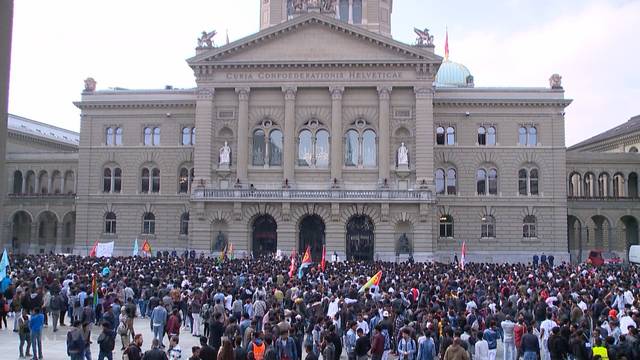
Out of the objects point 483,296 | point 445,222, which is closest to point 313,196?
point 445,222

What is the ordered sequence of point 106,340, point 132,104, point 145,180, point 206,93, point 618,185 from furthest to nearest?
point 618,185, point 145,180, point 132,104, point 206,93, point 106,340

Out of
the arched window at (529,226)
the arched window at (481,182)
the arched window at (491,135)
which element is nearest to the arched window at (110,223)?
the arched window at (481,182)

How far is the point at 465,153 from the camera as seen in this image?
64.2 m

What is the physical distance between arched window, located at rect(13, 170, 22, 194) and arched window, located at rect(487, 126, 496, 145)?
49.8m

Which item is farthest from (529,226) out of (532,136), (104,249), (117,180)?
(117,180)

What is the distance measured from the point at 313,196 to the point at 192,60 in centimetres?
1614

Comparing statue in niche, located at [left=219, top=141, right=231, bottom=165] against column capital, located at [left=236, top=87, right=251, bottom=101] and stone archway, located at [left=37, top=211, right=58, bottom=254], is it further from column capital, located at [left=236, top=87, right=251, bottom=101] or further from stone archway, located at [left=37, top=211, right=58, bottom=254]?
stone archway, located at [left=37, top=211, right=58, bottom=254]

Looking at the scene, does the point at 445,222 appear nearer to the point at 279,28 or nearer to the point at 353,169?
the point at 353,169

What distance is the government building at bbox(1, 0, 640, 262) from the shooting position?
58969 mm

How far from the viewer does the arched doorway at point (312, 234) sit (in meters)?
60.0

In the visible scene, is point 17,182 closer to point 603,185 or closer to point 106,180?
point 106,180

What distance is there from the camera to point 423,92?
59.5 m

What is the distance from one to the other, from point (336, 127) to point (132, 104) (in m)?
21.2

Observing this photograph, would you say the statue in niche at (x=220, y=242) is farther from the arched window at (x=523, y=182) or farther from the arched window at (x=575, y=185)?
the arched window at (x=575, y=185)
